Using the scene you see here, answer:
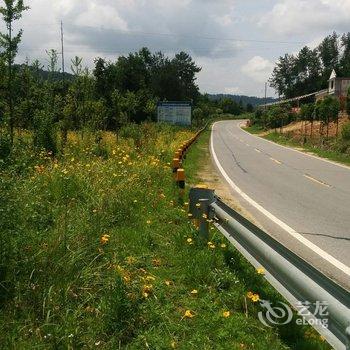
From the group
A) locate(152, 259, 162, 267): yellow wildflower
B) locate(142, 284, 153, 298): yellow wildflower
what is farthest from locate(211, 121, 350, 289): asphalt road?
locate(142, 284, 153, 298): yellow wildflower

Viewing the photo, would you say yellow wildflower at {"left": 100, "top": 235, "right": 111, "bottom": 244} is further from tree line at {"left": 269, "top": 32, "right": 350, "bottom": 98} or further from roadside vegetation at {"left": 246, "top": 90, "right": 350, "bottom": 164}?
tree line at {"left": 269, "top": 32, "right": 350, "bottom": 98}

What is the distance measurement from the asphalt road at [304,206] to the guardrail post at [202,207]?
161 cm

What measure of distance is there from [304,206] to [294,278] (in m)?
7.42

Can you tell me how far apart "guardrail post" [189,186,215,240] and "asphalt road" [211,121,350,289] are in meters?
1.61

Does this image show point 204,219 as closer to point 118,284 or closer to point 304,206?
point 118,284

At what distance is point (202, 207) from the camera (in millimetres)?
6059

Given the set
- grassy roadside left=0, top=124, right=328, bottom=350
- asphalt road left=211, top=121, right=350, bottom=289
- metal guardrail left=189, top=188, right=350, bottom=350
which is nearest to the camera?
metal guardrail left=189, top=188, right=350, bottom=350

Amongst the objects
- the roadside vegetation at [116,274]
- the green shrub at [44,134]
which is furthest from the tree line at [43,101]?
the roadside vegetation at [116,274]

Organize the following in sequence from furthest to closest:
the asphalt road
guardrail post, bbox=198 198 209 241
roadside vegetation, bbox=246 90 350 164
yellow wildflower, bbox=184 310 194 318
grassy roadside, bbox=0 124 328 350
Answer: roadside vegetation, bbox=246 90 350 164, the asphalt road, guardrail post, bbox=198 198 209 241, yellow wildflower, bbox=184 310 194 318, grassy roadside, bbox=0 124 328 350

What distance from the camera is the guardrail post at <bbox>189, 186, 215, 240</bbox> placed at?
596cm

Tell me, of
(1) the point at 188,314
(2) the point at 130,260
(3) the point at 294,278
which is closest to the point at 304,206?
(2) the point at 130,260

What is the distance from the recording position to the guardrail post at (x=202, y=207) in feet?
19.6

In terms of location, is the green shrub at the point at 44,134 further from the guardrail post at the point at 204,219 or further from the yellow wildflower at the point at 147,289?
the yellow wildflower at the point at 147,289

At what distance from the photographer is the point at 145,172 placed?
1029 centimetres
